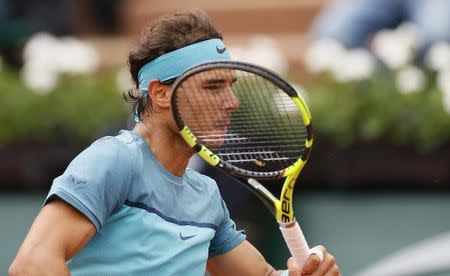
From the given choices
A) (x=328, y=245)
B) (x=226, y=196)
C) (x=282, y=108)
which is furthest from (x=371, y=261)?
(x=282, y=108)

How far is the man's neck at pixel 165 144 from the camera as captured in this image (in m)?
3.38

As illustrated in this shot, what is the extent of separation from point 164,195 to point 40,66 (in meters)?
3.73

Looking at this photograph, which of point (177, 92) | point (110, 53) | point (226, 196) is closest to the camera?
point (177, 92)

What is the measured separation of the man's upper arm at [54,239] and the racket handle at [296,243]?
50cm

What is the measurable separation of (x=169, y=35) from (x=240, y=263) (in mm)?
667

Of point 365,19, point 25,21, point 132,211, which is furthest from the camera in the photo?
point 25,21

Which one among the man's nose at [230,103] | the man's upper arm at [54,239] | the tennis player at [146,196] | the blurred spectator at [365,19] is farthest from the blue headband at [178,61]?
the blurred spectator at [365,19]

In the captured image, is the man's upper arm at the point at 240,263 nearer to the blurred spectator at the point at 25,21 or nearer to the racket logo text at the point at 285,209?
the racket logo text at the point at 285,209

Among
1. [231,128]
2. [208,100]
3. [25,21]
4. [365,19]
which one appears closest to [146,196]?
[208,100]

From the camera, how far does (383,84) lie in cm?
628

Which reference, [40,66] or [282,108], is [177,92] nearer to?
[282,108]

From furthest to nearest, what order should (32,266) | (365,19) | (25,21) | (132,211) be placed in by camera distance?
(25,21), (365,19), (132,211), (32,266)

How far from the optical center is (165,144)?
3.39 m

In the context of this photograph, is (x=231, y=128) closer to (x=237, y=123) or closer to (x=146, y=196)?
(x=237, y=123)
